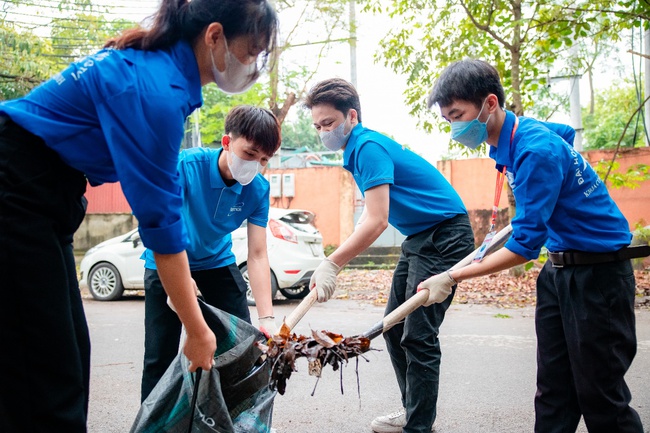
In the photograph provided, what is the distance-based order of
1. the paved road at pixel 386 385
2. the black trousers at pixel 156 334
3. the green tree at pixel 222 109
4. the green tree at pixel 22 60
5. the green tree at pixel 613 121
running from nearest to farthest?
the black trousers at pixel 156 334 < the paved road at pixel 386 385 < the green tree at pixel 22 60 < the green tree at pixel 222 109 < the green tree at pixel 613 121

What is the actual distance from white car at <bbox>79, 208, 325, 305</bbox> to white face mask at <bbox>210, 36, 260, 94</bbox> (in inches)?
277

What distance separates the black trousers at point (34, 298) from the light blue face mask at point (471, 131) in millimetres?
1803

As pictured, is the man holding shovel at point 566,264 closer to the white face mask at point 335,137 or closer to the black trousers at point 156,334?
the white face mask at point 335,137

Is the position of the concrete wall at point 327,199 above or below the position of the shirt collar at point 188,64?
below

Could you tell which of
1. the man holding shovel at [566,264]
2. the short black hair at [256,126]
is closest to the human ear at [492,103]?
the man holding shovel at [566,264]

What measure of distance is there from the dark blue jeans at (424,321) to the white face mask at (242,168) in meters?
0.95

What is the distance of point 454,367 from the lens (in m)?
5.30

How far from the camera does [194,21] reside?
1.99m

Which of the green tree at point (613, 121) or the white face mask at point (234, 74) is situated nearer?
→ the white face mask at point (234, 74)

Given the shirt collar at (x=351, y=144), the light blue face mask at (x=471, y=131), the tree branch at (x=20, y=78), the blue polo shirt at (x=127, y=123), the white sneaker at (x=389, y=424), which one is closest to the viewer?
the blue polo shirt at (x=127, y=123)

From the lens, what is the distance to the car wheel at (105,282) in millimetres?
10312

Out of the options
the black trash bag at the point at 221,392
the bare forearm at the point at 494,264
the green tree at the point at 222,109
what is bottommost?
the black trash bag at the point at 221,392

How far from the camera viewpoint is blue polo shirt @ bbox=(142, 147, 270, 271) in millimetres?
3381

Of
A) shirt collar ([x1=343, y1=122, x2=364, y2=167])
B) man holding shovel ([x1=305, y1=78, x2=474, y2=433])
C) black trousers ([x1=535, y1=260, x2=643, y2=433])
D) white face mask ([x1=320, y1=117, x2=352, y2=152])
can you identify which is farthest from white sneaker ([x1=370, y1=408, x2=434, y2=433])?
white face mask ([x1=320, y1=117, x2=352, y2=152])
